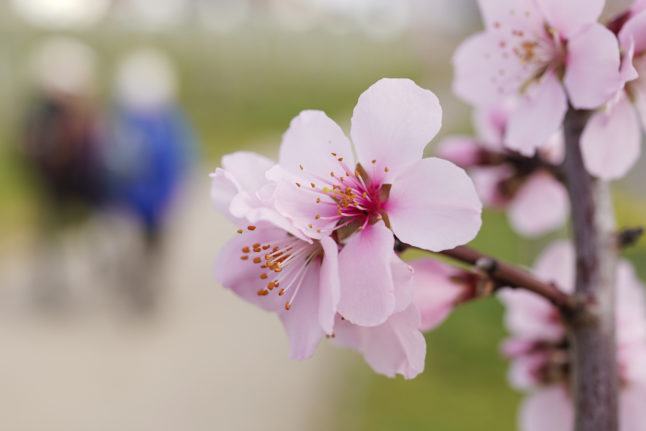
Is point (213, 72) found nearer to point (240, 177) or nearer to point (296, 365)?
point (296, 365)

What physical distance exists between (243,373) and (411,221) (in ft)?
12.6

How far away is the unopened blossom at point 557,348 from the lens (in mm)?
783

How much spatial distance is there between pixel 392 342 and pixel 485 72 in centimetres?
34

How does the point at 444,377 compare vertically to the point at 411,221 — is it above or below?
below

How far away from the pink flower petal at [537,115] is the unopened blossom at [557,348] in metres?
0.19

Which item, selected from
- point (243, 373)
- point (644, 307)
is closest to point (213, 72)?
point (243, 373)

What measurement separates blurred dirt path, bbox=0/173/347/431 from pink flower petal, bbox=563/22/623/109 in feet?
10.1

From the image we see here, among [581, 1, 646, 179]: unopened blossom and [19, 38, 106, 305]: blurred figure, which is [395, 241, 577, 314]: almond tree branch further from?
[19, 38, 106, 305]: blurred figure

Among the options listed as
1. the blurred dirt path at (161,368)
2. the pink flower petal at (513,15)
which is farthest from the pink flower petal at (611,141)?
the blurred dirt path at (161,368)

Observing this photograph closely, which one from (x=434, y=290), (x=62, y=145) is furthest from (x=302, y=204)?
(x=62, y=145)

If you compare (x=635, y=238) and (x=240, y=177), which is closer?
(x=240, y=177)

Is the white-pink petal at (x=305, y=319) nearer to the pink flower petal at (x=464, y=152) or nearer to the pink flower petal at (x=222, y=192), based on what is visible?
the pink flower petal at (x=222, y=192)

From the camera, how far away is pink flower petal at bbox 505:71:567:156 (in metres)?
0.65

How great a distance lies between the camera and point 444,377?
11.2ft
